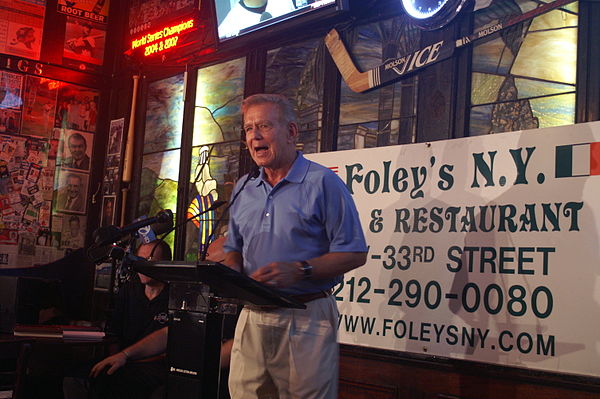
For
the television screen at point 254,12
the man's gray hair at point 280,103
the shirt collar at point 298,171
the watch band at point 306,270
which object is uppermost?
the television screen at point 254,12

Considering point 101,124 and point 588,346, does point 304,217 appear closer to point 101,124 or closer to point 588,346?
point 588,346

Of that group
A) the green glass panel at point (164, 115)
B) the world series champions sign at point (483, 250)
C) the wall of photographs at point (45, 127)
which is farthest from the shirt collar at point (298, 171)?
the wall of photographs at point (45, 127)

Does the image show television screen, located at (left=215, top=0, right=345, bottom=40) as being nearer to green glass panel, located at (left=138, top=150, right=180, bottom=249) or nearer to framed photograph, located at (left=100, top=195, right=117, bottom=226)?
green glass panel, located at (left=138, top=150, right=180, bottom=249)

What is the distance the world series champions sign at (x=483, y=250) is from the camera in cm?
245

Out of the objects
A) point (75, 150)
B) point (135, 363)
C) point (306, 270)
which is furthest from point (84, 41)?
point (306, 270)

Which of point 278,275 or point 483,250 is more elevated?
point 483,250

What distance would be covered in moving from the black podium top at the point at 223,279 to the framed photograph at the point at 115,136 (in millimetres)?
4566

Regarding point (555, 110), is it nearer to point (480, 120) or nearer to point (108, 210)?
point (480, 120)

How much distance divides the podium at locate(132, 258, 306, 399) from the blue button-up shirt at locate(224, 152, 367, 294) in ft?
0.75

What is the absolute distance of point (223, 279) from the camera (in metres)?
1.75

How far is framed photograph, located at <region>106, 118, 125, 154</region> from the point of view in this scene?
250 inches

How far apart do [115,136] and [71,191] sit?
667 millimetres

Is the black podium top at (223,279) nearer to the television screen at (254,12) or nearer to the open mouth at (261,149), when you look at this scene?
the open mouth at (261,149)

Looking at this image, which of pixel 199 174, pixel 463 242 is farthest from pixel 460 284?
pixel 199 174
